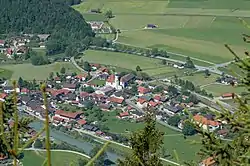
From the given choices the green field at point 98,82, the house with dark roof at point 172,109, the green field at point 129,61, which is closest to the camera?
the house with dark roof at point 172,109

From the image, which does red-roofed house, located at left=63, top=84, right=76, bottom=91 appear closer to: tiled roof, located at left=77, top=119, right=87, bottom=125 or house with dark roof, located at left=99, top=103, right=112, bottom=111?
house with dark roof, located at left=99, top=103, right=112, bottom=111

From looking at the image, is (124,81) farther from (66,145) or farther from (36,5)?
(36,5)

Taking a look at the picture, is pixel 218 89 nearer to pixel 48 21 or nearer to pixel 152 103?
pixel 152 103

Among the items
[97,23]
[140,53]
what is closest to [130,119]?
[140,53]

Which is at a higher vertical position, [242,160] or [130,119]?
[242,160]

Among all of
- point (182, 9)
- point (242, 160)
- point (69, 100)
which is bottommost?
point (69, 100)

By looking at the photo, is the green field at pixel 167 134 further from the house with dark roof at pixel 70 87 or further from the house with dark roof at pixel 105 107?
the house with dark roof at pixel 70 87

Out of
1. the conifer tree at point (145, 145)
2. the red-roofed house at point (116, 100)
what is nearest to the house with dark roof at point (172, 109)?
the red-roofed house at point (116, 100)
